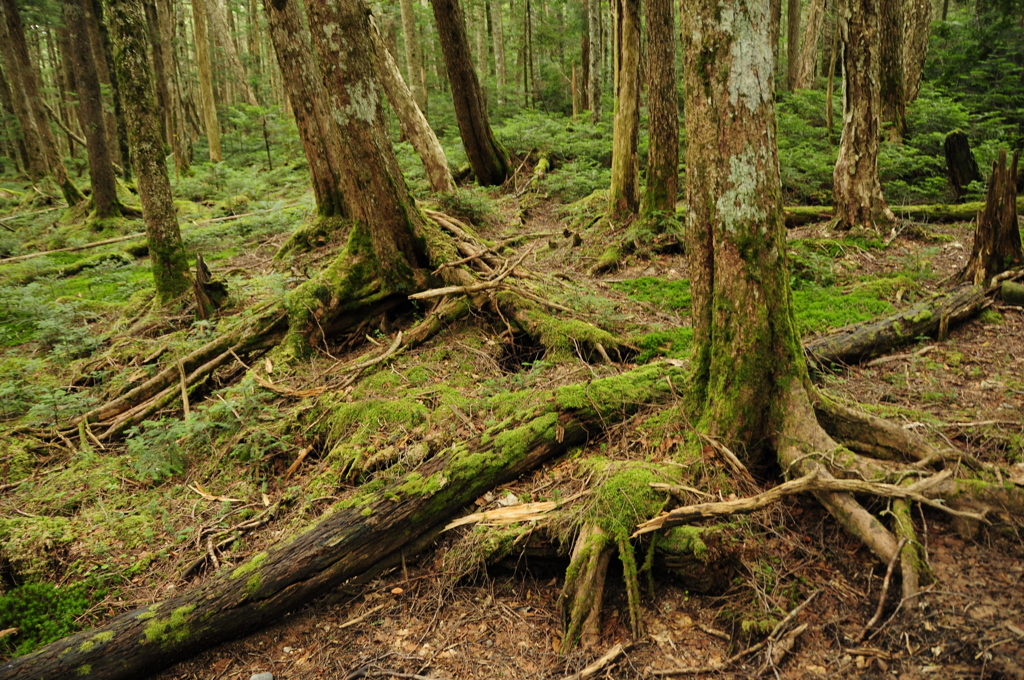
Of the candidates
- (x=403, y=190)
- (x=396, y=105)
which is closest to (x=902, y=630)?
(x=403, y=190)

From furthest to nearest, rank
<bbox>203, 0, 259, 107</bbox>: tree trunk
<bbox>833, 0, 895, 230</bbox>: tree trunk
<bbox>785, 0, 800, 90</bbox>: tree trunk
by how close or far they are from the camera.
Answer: <bbox>203, 0, 259, 107</bbox>: tree trunk → <bbox>785, 0, 800, 90</bbox>: tree trunk → <bbox>833, 0, 895, 230</bbox>: tree trunk

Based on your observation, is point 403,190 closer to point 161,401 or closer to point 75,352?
point 161,401

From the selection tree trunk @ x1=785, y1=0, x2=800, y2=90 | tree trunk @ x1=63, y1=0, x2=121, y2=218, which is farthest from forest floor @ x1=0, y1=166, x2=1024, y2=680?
tree trunk @ x1=785, y1=0, x2=800, y2=90

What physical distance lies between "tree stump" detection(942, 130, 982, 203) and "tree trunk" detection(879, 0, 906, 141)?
1668 mm

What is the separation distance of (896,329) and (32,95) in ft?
69.9

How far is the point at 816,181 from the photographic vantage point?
12000 mm

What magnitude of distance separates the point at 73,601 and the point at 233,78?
85.9 ft

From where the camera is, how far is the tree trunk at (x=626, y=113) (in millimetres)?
8539

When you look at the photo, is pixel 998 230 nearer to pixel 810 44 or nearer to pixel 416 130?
pixel 416 130

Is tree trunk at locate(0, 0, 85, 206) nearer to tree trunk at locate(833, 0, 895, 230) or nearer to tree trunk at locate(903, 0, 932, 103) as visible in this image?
tree trunk at locate(833, 0, 895, 230)

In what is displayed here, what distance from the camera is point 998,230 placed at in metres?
6.30

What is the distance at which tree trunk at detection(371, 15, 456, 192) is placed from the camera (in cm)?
1081

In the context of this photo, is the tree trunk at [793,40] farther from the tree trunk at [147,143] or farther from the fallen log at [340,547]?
the fallen log at [340,547]

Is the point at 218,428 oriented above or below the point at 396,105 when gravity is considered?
below
